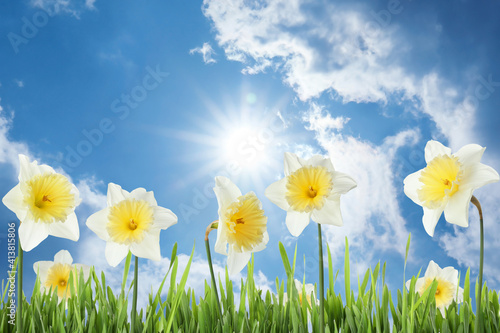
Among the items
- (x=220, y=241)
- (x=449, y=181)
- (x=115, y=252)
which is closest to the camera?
(x=220, y=241)

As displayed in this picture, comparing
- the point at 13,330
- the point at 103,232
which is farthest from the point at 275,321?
the point at 13,330

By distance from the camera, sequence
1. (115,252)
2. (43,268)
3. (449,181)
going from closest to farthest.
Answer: (449,181)
(115,252)
(43,268)

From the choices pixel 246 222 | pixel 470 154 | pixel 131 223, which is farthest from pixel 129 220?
pixel 470 154

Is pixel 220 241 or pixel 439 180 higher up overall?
pixel 439 180

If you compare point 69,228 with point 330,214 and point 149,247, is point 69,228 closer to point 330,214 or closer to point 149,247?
point 149,247

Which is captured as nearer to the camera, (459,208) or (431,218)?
(459,208)

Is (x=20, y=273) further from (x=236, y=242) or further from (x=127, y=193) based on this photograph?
(x=236, y=242)
